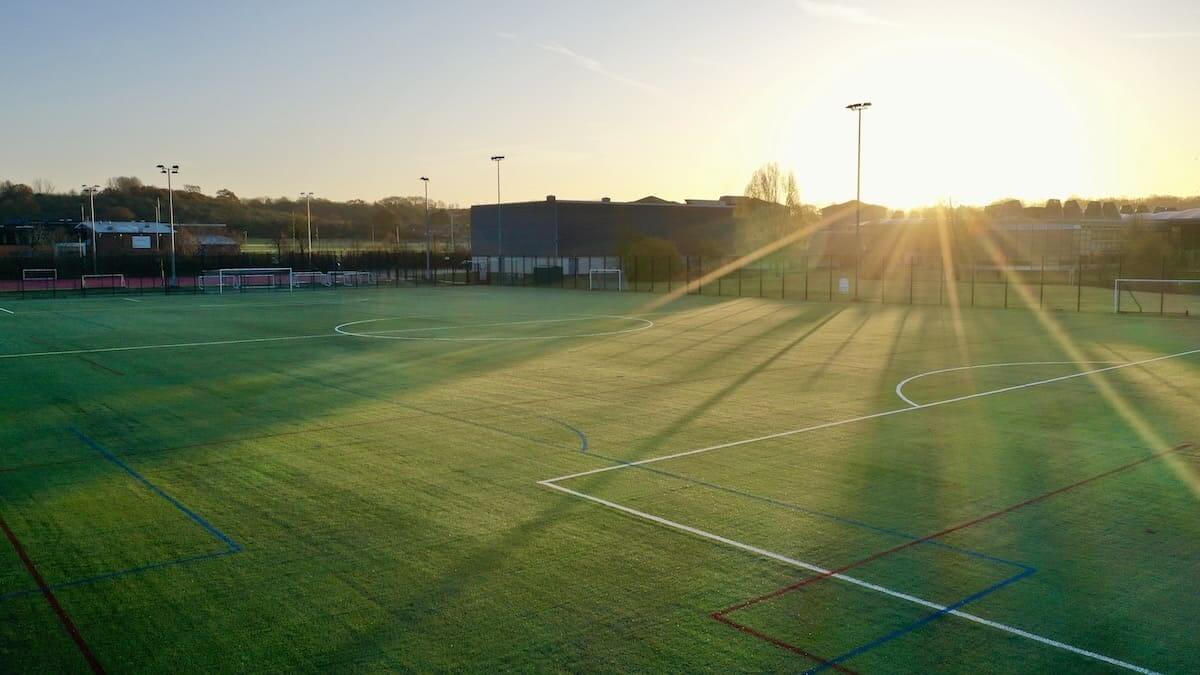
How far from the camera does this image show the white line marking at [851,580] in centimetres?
730

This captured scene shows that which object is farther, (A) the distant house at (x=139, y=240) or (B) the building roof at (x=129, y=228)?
(B) the building roof at (x=129, y=228)

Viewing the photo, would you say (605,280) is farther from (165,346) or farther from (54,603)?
(54,603)

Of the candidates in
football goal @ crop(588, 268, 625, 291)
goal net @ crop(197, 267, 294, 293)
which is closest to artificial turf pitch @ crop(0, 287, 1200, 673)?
football goal @ crop(588, 268, 625, 291)

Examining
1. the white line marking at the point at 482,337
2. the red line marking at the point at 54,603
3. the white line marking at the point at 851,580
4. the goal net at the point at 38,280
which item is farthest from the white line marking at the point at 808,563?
the goal net at the point at 38,280

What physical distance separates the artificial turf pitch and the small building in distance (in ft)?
199

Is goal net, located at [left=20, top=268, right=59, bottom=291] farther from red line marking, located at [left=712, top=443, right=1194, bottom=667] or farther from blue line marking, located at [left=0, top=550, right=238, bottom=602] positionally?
red line marking, located at [left=712, top=443, right=1194, bottom=667]

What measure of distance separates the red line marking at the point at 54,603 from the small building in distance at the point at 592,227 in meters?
69.8

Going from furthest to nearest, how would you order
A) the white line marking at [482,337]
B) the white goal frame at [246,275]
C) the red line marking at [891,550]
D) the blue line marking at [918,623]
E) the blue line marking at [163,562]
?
1. the white goal frame at [246,275]
2. the white line marking at [482,337]
3. the blue line marking at [163,562]
4. the red line marking at [891,550]
5. the blue line marking at [918,623]

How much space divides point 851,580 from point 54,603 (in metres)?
7.49

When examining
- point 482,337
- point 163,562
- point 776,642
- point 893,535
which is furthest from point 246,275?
point 776,642

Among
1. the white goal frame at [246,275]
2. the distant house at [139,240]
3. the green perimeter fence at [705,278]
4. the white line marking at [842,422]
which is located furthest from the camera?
the distant house at [139,240]

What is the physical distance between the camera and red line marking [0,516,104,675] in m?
7.26

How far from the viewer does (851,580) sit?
8867 millimetres

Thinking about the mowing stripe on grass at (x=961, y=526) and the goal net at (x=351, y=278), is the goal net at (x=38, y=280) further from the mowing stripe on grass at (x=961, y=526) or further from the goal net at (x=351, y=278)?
the mowing stripe on grass at (x=961, y=526)
